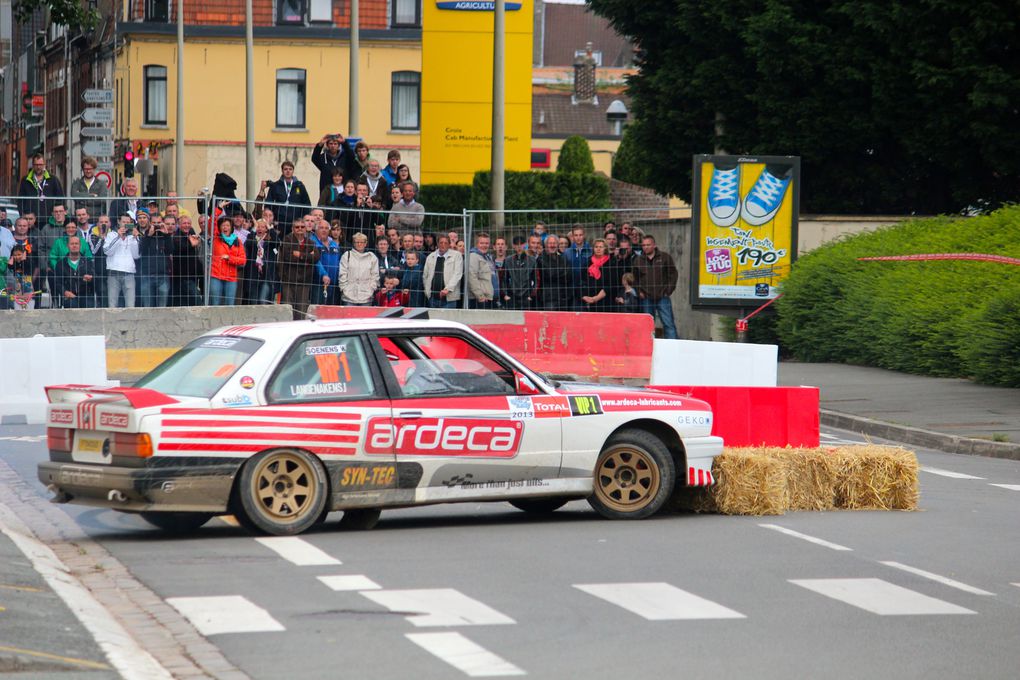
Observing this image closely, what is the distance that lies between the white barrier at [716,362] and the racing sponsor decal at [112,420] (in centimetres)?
1166

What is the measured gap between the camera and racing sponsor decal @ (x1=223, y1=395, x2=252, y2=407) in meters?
10.9

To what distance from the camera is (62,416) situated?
36.4 ft

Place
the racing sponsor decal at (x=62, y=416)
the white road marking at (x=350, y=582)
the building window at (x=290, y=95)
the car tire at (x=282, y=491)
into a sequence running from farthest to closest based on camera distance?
1. the building window at (x=290, y=95)
2. the racing sponsor decal at (x=62, y=416)
3. the car tire at (x=282, y=491)
4. the white road marking at (x=350, y=582)

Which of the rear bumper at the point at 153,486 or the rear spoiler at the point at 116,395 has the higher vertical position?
the rear spoiler at the point at 116,395

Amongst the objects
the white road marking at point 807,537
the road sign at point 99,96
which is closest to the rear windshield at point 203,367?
the white road marking at point 807,537

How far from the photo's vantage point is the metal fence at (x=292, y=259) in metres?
24.1

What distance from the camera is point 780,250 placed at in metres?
29.0

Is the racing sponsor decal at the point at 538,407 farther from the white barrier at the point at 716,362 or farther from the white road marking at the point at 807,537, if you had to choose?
the white barrier at the point at 716,362

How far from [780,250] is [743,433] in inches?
623

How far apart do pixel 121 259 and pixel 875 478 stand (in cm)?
1389

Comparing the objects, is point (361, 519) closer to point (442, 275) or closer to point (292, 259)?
point (292, 259)

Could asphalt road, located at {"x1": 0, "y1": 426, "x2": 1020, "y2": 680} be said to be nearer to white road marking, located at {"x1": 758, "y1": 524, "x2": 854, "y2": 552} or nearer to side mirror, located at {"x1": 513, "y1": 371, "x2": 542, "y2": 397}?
white road marking, located at {"x1": 758, "y1": 524, "x2": 854, "y2": 552}

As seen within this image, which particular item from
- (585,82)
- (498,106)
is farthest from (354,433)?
(585,82)

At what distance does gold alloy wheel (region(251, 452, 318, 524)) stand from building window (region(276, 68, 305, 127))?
5726cm
